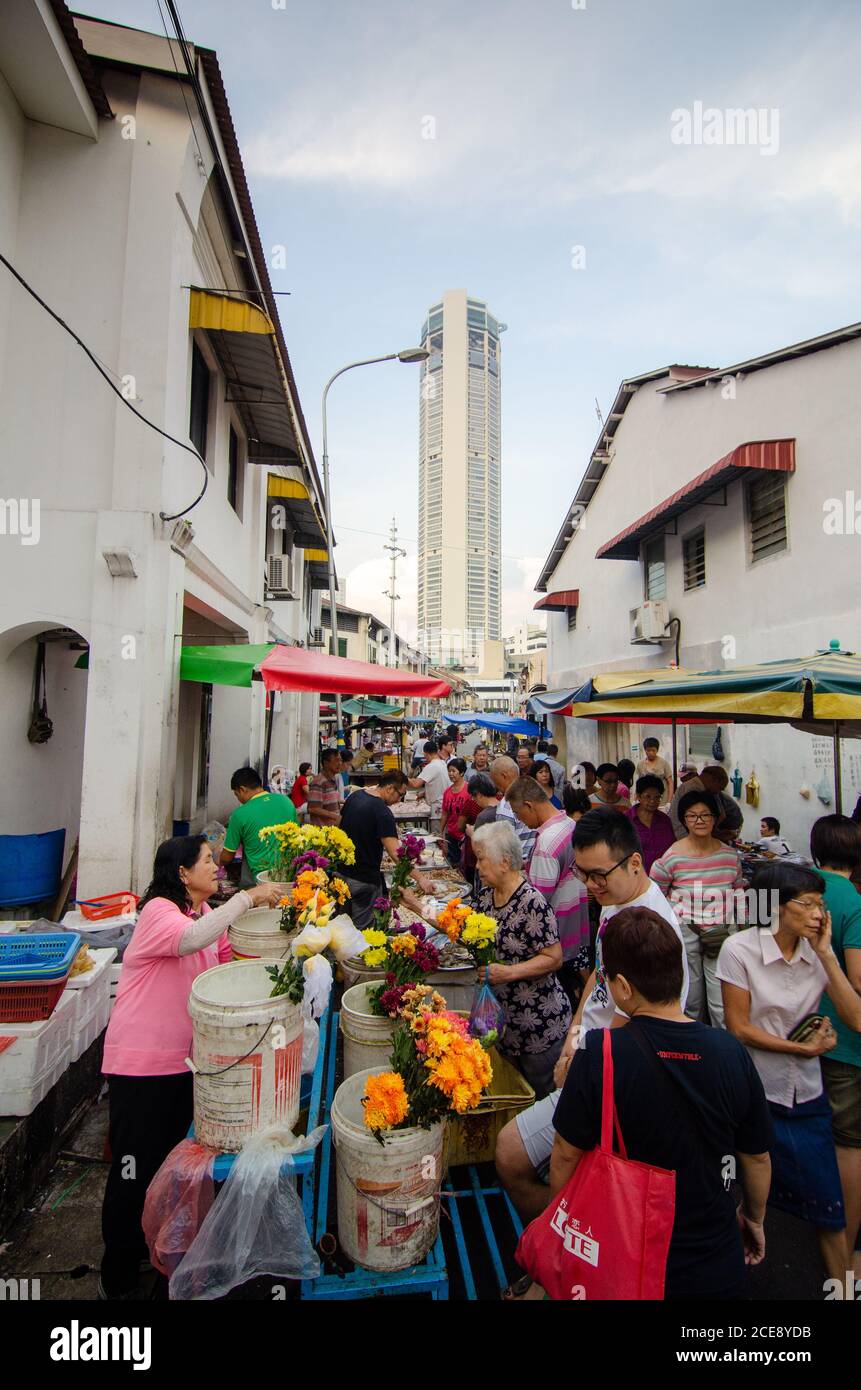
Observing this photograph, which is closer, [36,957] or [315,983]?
[315,983]

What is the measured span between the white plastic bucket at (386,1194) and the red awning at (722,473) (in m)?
8.64

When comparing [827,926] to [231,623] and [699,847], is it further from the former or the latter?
[231,623]

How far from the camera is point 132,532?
604 centimetres

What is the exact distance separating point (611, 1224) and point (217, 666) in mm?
6081

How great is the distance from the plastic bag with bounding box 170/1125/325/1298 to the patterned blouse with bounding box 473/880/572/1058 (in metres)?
1.36

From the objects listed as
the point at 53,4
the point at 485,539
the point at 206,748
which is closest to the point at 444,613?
the point at 485,539

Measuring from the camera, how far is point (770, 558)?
28.8 ft

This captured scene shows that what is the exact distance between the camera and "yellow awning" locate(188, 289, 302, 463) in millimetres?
6879

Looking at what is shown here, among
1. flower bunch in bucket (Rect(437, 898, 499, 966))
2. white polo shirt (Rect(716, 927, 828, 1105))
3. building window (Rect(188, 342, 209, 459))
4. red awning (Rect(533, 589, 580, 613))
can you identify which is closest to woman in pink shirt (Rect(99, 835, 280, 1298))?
flower bunch in bucket (Rect(437, 898, 499, 966))

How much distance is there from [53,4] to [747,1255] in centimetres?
927

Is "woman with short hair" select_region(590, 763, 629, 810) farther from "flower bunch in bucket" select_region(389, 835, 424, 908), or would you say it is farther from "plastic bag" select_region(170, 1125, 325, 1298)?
"plastic bag" select_region(170, 1125, 325, 1298)

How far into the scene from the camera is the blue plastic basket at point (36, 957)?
3328 millimetres

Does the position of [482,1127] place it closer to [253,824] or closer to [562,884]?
[562,884]

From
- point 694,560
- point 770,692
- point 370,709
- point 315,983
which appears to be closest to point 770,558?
point 694,560
